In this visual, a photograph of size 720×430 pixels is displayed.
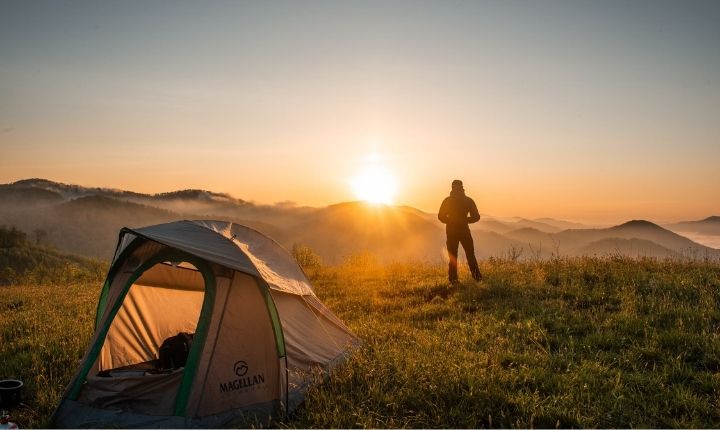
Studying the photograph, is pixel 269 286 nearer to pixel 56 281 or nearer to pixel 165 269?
pixel 165 269

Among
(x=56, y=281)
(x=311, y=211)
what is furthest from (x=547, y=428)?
(x=311, y=211)

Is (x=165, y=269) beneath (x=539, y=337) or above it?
above

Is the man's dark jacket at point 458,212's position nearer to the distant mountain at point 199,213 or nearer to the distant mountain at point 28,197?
the distant mountain at point 199,213

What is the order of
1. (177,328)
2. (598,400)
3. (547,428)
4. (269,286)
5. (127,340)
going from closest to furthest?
1. (547,428)
2. (598,400)
3. (269,286)
4. (127,340)
5. (177,328)

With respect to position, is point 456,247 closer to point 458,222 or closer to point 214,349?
point 458,222

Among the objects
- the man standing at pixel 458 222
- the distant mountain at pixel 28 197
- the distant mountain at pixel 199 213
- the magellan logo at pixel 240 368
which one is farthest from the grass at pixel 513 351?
the distant mountain at pixel 28 197

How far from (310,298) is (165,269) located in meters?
2.52

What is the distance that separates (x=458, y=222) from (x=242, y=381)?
28.7ft

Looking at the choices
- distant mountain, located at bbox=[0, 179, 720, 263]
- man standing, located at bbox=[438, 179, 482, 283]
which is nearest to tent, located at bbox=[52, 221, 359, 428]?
man standing, located at bbox=[438, 179, 482, 283]

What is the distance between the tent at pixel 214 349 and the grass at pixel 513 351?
47 centimetres

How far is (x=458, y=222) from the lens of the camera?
13609 millimetres

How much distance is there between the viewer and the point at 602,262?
13719mm

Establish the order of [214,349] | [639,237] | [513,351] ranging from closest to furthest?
[214,349] < [513,351] < [639,237]

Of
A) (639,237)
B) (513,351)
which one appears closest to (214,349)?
(513,351)
